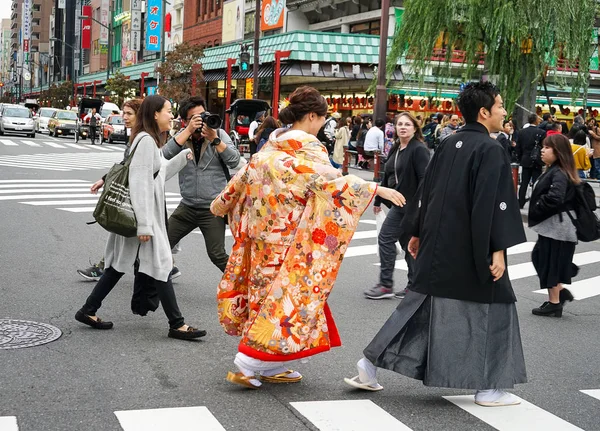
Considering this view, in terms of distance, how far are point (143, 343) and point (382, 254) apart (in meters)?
2.85

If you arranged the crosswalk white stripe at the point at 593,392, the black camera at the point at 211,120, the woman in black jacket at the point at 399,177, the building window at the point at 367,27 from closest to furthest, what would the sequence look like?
the crosswalk white stripe at the point at 593,392 < the black camera at the point at 211,120 < the woman in black jacket at the point at 399,177 < the building window at the point at 367,27

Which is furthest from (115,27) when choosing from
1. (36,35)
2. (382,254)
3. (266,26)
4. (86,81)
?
(382,254)

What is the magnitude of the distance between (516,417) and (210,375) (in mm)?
1823

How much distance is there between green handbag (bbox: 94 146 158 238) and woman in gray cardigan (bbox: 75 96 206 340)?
48 millimetres

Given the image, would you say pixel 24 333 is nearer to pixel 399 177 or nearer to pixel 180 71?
pixel 399 177

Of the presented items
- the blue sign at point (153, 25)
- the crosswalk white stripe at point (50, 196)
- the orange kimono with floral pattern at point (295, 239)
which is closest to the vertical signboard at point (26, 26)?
the blue sign at point (153, 25)

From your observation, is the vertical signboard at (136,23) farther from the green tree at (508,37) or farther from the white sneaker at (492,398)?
the white sneaker at (492,398)

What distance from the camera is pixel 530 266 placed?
10.6m

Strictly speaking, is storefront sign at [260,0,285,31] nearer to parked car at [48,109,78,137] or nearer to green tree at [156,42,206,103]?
green tree at [156,42,206,103]

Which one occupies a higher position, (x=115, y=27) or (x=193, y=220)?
(x=115, y=27)

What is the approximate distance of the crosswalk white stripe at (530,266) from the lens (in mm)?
9937

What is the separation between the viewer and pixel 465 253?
4.74 meters

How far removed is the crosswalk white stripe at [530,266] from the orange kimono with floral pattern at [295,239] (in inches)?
211

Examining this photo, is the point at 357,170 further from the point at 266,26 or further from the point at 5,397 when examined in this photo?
the point at 266,26
